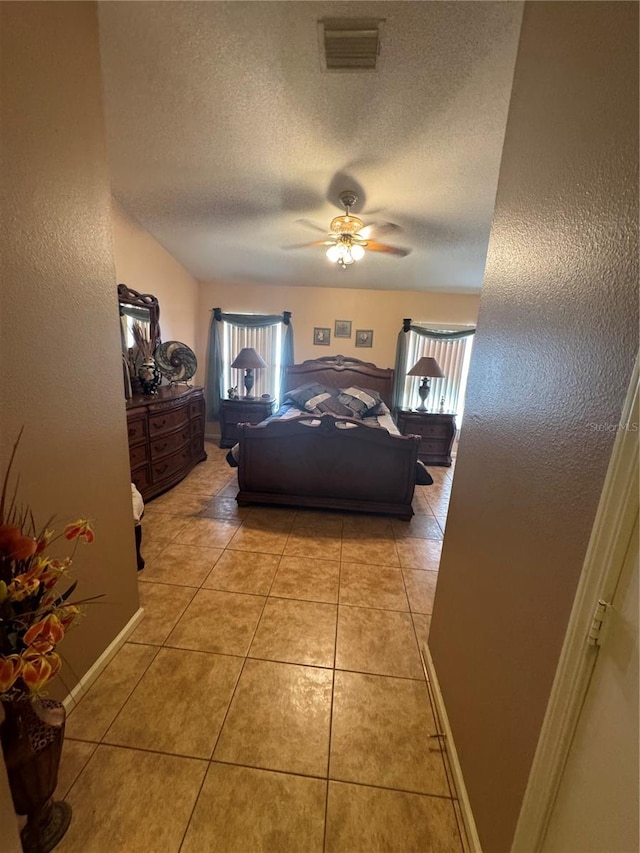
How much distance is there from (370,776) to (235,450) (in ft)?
7.79

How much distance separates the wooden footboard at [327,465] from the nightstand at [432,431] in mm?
1729

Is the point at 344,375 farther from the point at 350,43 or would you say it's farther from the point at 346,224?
the point at 350,43

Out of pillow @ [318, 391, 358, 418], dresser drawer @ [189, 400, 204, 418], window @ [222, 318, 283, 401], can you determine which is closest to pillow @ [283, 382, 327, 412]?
pillow @ [318, 391, 358, 418]

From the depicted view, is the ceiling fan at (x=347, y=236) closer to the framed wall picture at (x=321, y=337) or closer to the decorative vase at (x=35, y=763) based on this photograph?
the framed wall picture at (x=321, y=337)

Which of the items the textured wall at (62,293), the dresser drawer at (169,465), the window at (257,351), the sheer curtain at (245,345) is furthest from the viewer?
the window at (257,351)

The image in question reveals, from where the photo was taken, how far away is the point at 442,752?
1.23 metres

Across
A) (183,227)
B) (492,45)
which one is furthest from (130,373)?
(492,45)

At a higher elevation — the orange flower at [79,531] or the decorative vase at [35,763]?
the orange flower at [79,531]

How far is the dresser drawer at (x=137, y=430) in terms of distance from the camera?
268 centimetres

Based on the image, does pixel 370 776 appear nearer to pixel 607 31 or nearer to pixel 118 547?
pixel 118 547

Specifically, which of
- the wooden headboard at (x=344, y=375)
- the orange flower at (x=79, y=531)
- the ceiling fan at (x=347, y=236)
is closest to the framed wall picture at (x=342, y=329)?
the wooden headboard at (x=344, y=375)

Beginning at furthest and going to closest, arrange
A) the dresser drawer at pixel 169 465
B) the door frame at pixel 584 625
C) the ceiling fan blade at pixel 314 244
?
the dresser drawer at pixel 169 465, the ceiling fan blade at pixel 314 244, the door frame at pixel 584 625

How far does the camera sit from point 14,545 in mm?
739

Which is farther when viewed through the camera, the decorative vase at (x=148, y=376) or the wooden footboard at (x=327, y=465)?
the decorative vase at (x=148, y=376)
